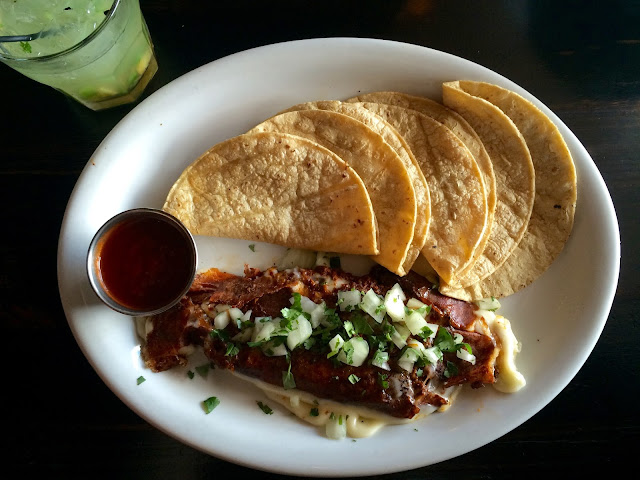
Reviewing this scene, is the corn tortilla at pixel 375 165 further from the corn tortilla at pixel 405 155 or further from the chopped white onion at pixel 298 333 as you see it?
the chopped white onion at pixel 298 333

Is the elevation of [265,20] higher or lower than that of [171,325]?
higher

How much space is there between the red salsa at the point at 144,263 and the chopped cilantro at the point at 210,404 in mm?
552

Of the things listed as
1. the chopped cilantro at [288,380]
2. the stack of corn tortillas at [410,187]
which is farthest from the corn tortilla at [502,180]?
the chopped cilantro at [288,380]

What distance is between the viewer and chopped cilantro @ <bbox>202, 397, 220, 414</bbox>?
96.1 inches

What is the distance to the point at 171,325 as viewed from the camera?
2.40 meters

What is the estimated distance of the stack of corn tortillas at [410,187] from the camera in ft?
7.91

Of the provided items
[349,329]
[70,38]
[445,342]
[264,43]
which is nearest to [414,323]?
[445,342]

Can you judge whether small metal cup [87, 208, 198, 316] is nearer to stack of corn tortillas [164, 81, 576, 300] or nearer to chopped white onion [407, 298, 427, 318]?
stack of corn tortillas [164, 81, 576, 300]

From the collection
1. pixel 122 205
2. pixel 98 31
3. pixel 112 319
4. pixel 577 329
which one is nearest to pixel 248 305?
pixel 112 319

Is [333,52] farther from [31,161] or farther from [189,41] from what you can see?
[31,161]

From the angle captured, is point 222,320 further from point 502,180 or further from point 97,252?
point 502,180

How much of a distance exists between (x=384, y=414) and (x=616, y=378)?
136 centimetres

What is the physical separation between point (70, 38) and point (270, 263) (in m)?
1.38

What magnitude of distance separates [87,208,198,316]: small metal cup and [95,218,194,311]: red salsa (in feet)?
0.04
